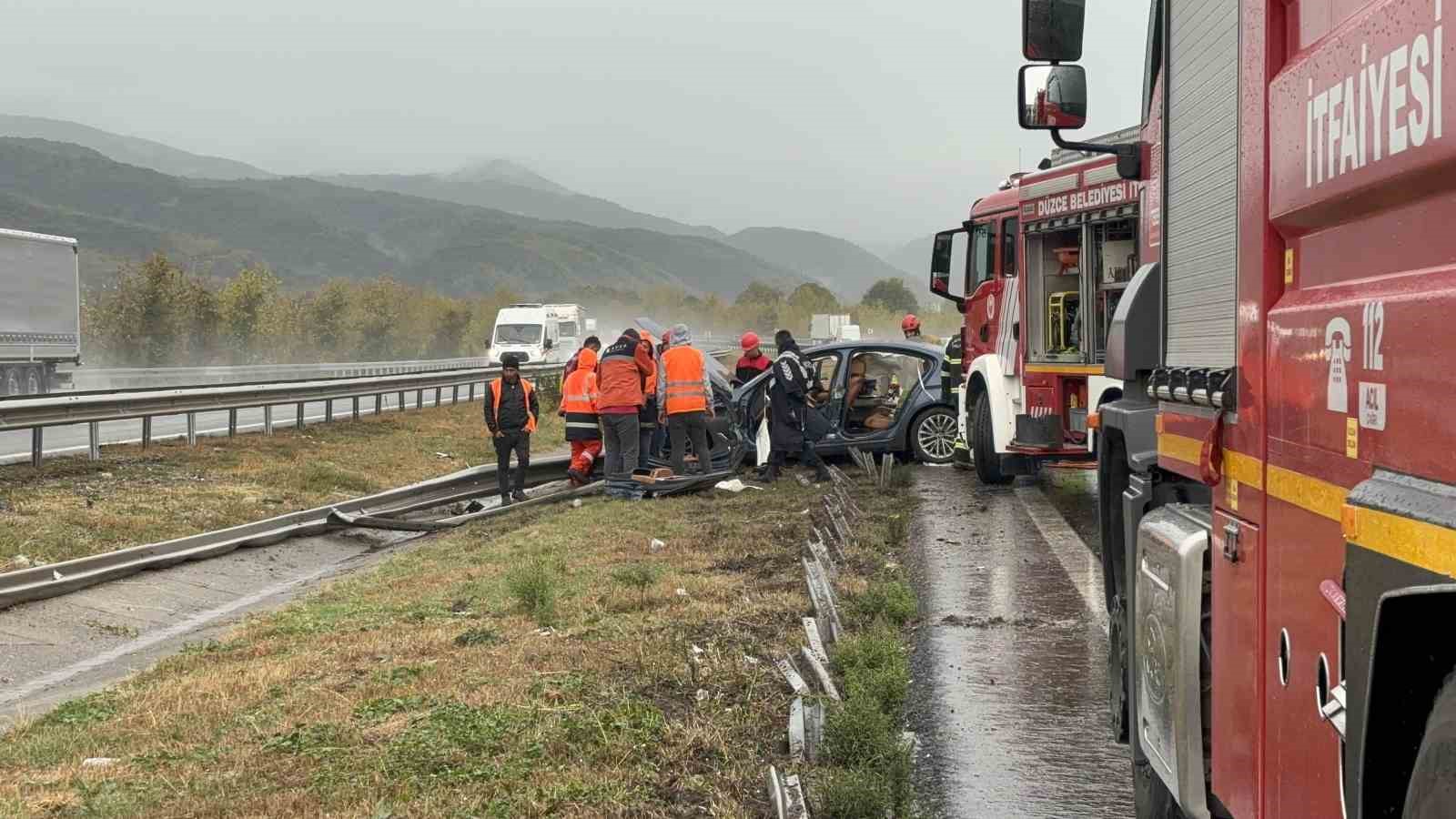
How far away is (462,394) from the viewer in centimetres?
4053

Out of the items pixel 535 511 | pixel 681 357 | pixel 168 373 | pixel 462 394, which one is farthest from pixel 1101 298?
pixel 168 373

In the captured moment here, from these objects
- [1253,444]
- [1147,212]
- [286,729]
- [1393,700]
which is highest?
[1147,212]

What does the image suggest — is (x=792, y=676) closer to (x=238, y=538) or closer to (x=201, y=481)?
(x=238, y=538)

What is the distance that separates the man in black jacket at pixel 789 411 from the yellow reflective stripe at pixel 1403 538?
1473 cm

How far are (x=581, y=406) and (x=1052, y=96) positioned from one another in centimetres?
1347

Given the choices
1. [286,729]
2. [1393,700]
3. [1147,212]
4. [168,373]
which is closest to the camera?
[1393,700]

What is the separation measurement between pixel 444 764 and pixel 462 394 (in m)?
35.2

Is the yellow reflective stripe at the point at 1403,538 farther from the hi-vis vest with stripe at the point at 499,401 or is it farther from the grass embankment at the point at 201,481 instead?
the hi-vis vest with stripe at the point at 499,401

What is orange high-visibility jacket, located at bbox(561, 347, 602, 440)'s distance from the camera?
18.0m

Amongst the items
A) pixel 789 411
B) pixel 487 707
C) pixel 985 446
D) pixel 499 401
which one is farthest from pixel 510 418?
pixel 487 707

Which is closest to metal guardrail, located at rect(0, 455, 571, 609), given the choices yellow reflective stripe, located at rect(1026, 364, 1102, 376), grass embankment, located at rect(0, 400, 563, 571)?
grass embankment, located at rect(0, 400, 563, 571)

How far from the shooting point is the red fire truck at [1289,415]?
2.23 metres

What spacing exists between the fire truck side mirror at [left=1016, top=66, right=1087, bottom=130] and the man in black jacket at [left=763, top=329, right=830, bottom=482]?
12.1m

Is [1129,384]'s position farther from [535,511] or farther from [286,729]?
[535,511]
